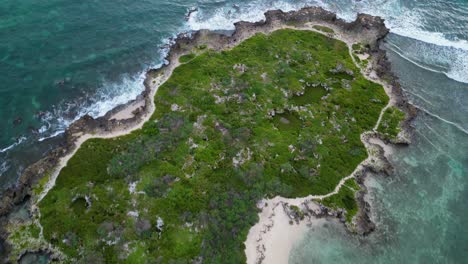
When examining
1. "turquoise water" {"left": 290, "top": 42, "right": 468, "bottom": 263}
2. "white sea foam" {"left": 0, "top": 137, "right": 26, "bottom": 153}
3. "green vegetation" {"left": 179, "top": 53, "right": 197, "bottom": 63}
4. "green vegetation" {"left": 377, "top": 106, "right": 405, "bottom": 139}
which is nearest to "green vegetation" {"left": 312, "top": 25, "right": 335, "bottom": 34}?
"turquoise water" {"left": 290, "top": 42, "right": 468, "bottom": 263}

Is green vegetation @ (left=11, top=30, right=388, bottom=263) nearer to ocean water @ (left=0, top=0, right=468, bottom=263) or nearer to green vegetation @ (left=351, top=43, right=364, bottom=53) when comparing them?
green vegetation @ (left=351, top=43, right=364, bottom=53)

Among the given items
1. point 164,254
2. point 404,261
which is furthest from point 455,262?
point 164,254

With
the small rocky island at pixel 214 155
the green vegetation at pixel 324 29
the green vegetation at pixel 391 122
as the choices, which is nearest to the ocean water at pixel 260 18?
the green vegetation at pixel 391 122

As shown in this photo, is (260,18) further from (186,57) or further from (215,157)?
(215,157)

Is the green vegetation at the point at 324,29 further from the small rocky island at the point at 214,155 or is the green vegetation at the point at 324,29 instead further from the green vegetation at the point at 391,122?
the green vegetation at the point at 391,122

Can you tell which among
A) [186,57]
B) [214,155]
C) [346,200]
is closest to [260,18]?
[186,57]

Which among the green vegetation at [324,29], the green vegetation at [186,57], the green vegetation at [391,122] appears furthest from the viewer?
the green vegetation at [324,29]

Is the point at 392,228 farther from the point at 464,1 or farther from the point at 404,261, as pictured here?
the point at 464,1

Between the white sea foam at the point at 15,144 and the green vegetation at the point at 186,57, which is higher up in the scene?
the green vegetation at the point at 186,57
